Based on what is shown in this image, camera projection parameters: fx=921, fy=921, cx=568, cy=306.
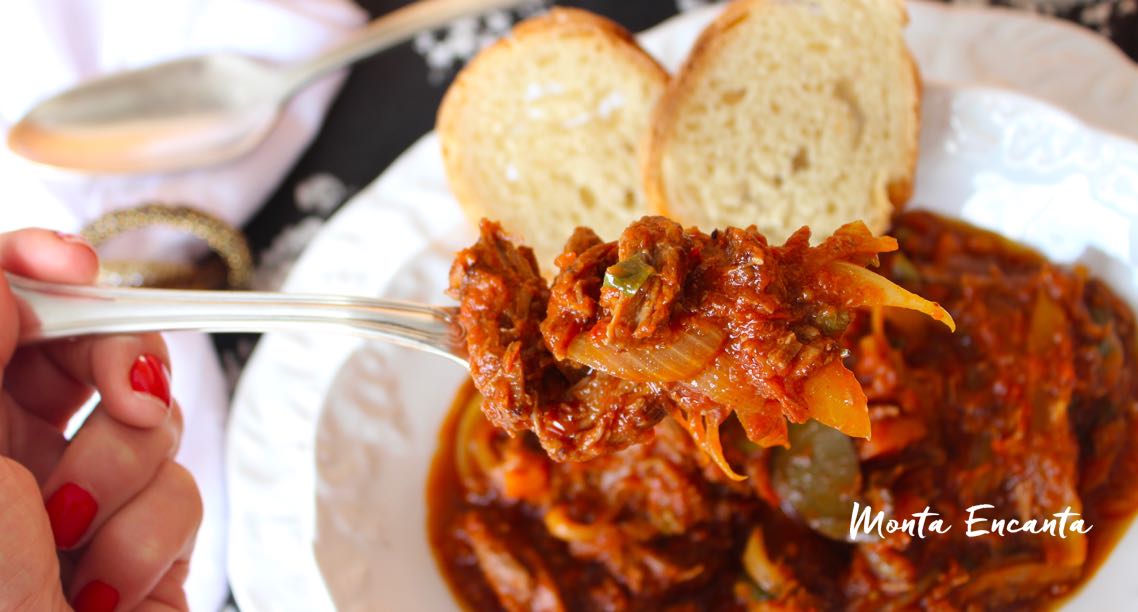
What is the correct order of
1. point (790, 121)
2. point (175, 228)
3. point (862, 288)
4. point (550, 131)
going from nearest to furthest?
point (862, 288)
point (790, 121)
point (550, 131)
point (175, 228)

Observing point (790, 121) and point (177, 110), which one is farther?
point (177, 110)

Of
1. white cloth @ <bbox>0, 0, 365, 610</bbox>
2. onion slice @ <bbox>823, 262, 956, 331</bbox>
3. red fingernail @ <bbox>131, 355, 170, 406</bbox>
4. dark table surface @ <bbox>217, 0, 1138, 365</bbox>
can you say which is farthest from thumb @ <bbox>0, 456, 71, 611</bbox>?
onion slice @ <bbox>823, 262, 956, 331</bbox>

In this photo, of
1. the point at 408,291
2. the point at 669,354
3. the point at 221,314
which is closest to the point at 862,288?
the point at 669,354

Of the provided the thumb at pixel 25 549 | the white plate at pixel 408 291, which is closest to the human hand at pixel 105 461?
the thumb at pixel 25 549

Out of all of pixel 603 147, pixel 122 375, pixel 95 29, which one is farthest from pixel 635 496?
pixel 95 29

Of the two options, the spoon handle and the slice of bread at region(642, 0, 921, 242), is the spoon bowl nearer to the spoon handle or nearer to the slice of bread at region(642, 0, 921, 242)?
the spoon handle

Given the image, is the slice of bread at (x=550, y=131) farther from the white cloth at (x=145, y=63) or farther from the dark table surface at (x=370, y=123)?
the white cloth at (x=145, y=63)

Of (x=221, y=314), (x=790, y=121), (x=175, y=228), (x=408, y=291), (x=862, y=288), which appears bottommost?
(x=408, y=291)

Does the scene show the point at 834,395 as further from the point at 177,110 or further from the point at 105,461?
the point at 177,110

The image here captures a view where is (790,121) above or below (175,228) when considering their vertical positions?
above
